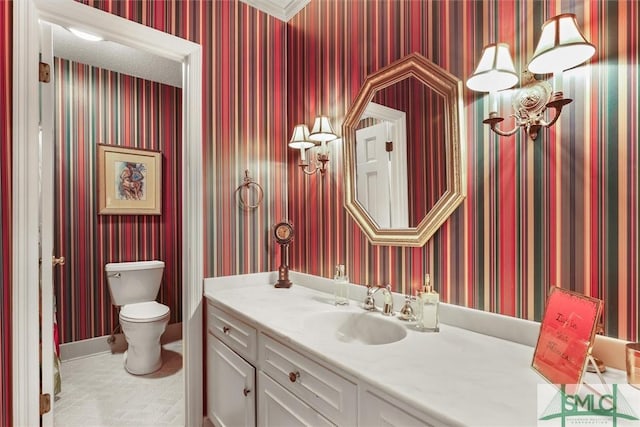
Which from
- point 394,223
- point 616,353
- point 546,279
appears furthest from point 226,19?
point 616,353

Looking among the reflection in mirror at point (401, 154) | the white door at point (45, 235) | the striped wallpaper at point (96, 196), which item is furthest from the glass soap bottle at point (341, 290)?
Answer: the striped wallpaper at point (96, 196)

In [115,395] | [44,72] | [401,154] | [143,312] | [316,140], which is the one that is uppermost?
[44,72]

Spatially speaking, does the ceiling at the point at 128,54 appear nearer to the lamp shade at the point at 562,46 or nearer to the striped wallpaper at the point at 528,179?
the striped wallpaper at the point at 528,179

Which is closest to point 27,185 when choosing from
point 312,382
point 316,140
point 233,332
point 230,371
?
point 233,332

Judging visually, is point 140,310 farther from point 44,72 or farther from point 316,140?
point 316,140

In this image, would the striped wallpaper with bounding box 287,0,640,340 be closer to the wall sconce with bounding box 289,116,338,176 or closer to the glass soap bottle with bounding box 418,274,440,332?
the glass soap bottle with bounding box 418,274,440,332

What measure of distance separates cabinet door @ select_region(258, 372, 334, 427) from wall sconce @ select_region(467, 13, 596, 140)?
116 cm

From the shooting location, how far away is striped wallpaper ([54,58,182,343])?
2910 mm

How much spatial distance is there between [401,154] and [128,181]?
2.72m

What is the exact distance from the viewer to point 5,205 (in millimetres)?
1540

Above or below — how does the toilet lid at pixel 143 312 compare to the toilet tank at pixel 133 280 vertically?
below

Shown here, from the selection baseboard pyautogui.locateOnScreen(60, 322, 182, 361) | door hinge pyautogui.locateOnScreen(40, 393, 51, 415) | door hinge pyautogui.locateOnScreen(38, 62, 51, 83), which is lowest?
baseboard pyautogui.locateOnScreen(60, 322, 182, 361)

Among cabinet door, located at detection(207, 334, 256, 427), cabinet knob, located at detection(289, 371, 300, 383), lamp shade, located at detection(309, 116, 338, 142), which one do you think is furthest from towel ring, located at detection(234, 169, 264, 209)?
cabinet knob, located at detection(289, 371, 300, 383)

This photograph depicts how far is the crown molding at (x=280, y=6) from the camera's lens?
2.26m
